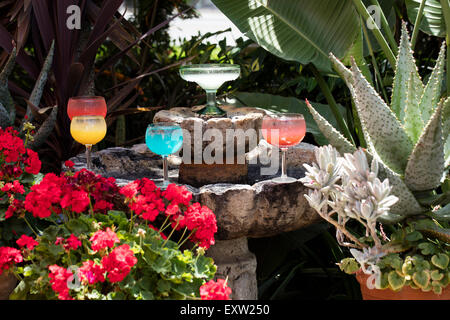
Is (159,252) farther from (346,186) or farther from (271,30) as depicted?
(271,30)

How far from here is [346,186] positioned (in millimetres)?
1846

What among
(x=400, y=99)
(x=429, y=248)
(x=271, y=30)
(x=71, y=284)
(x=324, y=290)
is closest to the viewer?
(x=71, y=284)

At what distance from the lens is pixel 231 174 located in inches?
97.0

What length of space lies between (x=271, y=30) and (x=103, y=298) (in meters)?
1.73

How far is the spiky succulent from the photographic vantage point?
1.94m

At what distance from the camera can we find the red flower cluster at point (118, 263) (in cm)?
163

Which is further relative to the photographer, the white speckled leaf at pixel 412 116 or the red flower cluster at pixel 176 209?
the white speckled leaf at pixel 412 116

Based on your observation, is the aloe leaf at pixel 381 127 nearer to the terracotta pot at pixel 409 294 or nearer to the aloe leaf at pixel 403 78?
the aloe leaf at pixel 403 78

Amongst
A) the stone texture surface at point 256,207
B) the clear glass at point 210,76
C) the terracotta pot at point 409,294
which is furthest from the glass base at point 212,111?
the terracotta pot at point 409,294

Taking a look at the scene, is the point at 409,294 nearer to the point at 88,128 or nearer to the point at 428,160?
the point at 428,160

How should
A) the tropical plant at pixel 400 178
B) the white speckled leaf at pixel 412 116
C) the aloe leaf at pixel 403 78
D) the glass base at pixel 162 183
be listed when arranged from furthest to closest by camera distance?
1. the glass base at pixel 162 183
2. the aloe leaf at pixel 403 78
3. the white speckled leaf at pixel 412 116
4. the tropical plant at pixel 400 178

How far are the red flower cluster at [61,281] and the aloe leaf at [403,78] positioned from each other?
1327 millimetres

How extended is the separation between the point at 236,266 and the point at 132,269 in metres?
0.70

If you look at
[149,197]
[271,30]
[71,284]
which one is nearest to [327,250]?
[271,30]
